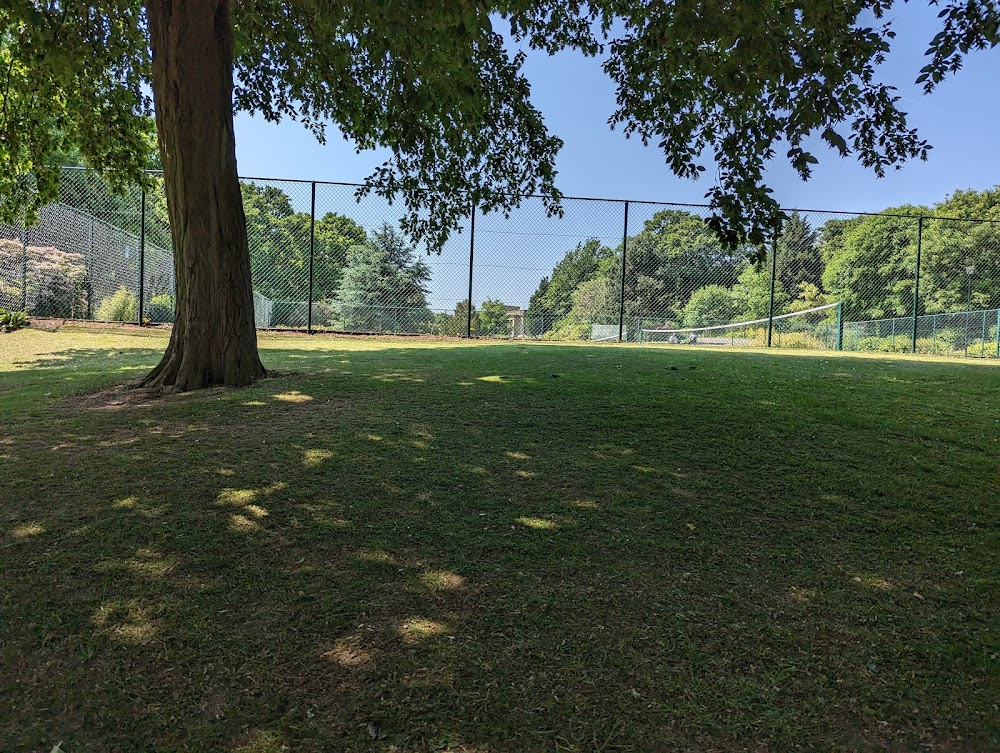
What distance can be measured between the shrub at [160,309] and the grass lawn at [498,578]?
950 cm

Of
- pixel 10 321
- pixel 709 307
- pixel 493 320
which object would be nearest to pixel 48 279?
pixel 10 321

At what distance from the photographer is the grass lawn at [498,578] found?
5.71ft

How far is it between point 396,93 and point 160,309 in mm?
11336

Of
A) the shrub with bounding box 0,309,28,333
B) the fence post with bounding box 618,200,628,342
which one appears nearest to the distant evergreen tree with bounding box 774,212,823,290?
the fence post with bounding box 618,200,628,342

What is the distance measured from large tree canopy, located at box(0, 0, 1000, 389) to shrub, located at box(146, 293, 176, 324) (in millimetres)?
4701

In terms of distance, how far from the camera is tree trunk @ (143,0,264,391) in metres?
5.27

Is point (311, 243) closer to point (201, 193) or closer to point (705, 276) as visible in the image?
point (201, 193)

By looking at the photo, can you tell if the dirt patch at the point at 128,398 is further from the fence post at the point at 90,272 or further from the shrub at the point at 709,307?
the shrub at the point at 709,307

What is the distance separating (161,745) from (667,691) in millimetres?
1451

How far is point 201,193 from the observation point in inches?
210

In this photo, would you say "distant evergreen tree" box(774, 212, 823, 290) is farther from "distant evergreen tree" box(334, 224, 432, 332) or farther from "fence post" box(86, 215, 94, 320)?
"fence post" box(86, 215, 94, 320)

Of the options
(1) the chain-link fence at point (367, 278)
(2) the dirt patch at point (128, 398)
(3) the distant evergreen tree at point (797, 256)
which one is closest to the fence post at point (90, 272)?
(1) the chain-link fence at point (367, 278)

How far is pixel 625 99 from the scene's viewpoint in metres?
6.50

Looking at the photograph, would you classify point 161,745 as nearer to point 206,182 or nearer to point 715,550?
point 715,550
